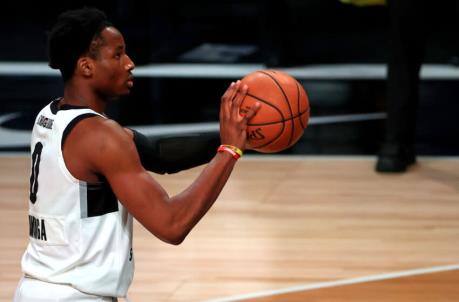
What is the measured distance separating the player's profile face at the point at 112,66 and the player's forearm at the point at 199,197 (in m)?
0.32

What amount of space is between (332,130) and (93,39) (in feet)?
18.0

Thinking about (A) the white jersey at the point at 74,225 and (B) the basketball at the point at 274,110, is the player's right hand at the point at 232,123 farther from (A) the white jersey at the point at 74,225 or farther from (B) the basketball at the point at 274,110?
(A) the white jersey at the point at 74,225

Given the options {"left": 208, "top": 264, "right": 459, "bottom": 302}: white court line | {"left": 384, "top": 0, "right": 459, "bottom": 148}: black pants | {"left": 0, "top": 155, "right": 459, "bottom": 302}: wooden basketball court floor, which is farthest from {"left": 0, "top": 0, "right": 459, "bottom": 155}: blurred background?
{"left": 208, "top": 264, "right": 459, "bottom": 302}: white court line

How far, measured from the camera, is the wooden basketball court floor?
439cm

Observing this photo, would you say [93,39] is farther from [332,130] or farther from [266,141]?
[332,130]

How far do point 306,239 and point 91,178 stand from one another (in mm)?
2595

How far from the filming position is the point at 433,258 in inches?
190

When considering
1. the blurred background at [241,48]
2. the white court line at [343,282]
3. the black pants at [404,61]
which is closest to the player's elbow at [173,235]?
the white court line at [343,282]

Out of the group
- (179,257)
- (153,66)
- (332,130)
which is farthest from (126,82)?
(153,66)

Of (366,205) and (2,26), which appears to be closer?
(366,205)

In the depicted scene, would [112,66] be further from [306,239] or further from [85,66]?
[306,239]

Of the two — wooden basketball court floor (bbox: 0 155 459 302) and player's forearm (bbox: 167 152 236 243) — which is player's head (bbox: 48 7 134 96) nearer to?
player's forearm (bbox: 167 152 236 243)

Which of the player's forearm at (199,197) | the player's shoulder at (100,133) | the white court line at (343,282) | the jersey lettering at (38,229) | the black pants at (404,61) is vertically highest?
the player's shoulder at (100,133)

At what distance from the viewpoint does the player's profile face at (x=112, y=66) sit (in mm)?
2742
